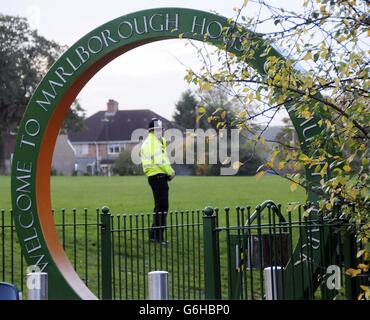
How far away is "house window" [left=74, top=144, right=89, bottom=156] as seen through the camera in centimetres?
7519

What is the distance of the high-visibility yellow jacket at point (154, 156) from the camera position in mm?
11312

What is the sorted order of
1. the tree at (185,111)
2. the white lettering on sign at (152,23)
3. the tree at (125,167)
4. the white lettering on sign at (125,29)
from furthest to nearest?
the tree at (185,111) < the tree at (125,167) < the white lettering on sign at (125,29) < the white lettering on sign at (152,23)

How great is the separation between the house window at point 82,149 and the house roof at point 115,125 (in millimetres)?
608

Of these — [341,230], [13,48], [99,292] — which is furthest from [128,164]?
[341,230]

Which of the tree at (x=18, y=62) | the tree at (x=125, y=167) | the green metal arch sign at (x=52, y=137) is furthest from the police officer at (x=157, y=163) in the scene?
the tree at (x=18, y=62)

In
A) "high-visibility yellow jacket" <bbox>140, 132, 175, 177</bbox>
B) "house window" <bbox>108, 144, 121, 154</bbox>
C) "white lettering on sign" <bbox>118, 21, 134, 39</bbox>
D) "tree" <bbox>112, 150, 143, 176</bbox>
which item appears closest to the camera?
"white lettering on sign" <bbox>118, 21, 134, 39</bbox>

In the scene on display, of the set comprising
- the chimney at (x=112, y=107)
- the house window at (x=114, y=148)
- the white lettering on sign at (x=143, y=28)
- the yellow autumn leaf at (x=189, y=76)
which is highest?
the chimney at (x=112, y=107)

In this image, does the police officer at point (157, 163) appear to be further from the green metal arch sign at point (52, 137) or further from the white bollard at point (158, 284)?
the white bollard at point (158, 284)

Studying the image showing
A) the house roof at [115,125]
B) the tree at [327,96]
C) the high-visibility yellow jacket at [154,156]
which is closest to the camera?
the tree at [327,96]

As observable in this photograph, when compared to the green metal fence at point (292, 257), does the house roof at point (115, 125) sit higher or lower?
higher

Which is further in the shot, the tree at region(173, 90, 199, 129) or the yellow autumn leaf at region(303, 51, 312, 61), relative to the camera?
the tree at region(173, 90, 199, 129)

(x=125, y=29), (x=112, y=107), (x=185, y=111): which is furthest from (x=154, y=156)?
(x=112, y=107)

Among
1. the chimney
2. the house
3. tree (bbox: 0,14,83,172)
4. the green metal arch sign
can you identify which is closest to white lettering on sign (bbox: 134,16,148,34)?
the green metal arch sign

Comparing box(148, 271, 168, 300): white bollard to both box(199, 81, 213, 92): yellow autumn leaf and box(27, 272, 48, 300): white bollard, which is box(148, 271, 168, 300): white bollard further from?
box(199, 81, 213, 92): yellow autumn leaf
